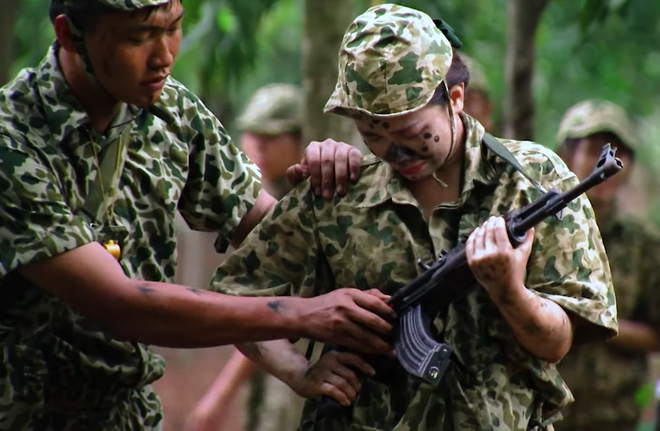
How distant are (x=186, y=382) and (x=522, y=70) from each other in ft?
31.2

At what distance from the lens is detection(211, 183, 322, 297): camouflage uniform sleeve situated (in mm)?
4371

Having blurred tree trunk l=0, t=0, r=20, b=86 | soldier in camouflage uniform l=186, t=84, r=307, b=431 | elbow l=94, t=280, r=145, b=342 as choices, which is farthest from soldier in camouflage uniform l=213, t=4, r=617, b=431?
blurred tree trunk l=0, t=0, r=20, b=86

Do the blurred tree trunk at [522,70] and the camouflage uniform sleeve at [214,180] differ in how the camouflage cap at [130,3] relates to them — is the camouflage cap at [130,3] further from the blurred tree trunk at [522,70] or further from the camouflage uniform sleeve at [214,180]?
the blurred tree trunk at [522,70]

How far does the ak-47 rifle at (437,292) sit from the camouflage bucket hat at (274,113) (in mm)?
3795

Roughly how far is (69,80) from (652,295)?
3531 mm

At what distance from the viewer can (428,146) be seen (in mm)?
4109

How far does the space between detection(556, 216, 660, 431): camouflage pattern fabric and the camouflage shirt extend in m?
2.74

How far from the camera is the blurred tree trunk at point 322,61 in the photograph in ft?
22.9

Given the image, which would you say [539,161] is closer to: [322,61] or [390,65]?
[390,65]

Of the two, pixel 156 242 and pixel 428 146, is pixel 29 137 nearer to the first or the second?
pixel 156 242

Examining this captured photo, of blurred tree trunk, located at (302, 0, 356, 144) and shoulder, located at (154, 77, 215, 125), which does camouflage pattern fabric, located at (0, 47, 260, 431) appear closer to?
shoulder, located at (154, 77, 215, 125)

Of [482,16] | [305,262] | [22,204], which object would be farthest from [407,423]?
[482,16]

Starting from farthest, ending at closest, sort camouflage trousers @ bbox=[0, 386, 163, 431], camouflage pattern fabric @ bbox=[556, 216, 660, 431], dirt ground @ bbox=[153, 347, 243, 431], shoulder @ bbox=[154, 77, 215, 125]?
1. dirt ground @ bbox=[153, 347, 243, 431]
2. camouflage pattern fabric @ bbox=[556, 216, 660, 431]
3. shoulder @ bbox=[154, 77, 215, 125]
4. camouflage trousers @ bbox=[0, 386, 163, 431]

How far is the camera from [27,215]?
4.30 metres
